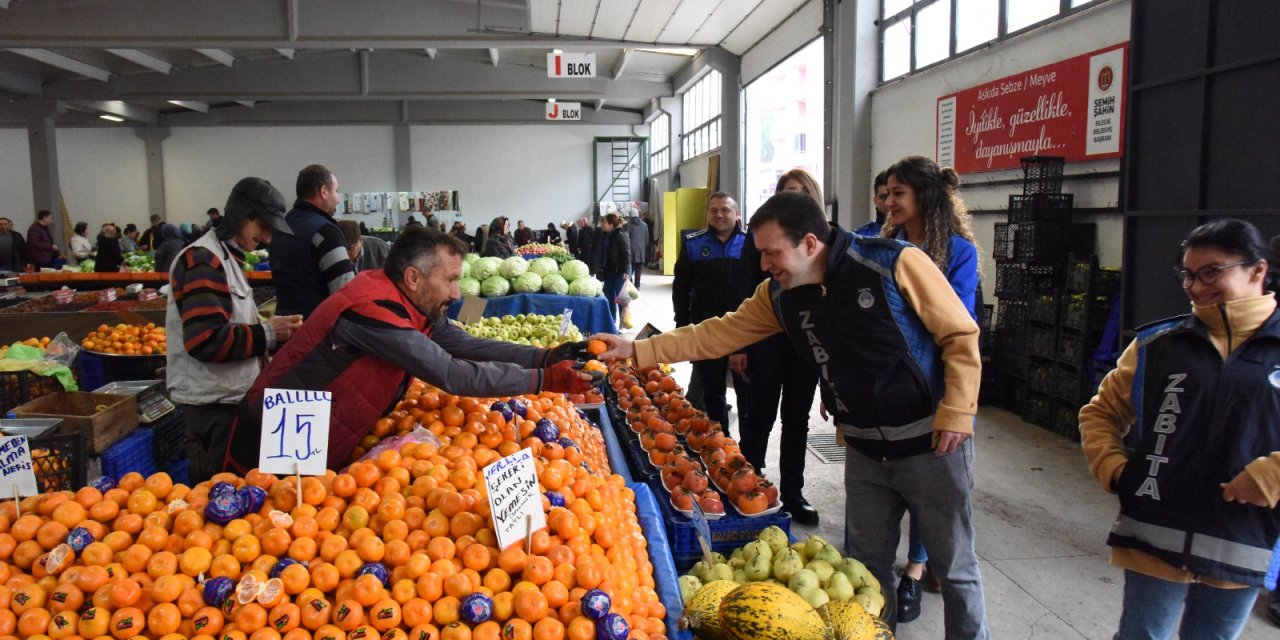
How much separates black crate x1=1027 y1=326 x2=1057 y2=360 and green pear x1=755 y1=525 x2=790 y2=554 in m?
4.04

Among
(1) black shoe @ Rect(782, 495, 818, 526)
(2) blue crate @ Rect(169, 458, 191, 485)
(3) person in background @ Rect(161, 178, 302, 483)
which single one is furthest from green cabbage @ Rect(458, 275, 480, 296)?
(3) person in background @ Rect(161, 178, 302, 483)

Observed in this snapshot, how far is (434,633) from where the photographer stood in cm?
162

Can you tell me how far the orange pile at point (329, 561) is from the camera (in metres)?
1.61

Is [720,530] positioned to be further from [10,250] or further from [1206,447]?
[10,250]

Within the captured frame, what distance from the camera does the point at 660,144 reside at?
24.0 m

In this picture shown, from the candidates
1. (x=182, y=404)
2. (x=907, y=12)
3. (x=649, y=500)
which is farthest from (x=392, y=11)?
(x=649, y=500)

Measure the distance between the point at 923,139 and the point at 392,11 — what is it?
857 centimetres

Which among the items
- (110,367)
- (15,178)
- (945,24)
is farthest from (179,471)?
(15,178)

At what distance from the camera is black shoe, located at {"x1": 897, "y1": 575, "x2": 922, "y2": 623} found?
3115 millimetres

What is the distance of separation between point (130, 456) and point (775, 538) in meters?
2.84

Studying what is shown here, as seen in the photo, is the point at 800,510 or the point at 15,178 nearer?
the point at 800,510

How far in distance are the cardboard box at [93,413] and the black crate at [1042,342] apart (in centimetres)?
579

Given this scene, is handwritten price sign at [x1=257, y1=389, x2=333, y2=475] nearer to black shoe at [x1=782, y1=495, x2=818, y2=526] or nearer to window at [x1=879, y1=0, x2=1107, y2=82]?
black shoe at [x1=782, y1=495, x2=818, y2=526]

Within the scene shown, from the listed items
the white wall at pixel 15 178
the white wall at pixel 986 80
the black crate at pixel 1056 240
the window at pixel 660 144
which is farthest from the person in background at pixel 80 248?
the black crate at pixel 1056 240
